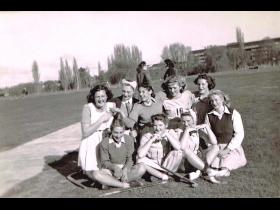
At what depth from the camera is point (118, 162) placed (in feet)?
17.4

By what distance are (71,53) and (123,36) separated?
837 mm

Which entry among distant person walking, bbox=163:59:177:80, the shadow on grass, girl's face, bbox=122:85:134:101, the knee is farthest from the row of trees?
the knee

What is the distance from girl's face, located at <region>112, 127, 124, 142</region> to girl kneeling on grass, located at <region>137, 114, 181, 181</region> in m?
0.30

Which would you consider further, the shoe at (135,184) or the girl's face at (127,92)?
the girl's face at (127,92)

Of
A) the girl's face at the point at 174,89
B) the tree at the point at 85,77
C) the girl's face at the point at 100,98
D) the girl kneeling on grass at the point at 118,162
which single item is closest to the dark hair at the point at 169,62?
the tree at the point at 85,77

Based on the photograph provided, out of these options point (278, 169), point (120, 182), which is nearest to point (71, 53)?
point (120, 182)

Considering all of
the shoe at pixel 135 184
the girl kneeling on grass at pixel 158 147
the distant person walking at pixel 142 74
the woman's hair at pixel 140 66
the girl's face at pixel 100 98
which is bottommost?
the shoe at pixel 135 184

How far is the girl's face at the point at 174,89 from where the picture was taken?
561 cm

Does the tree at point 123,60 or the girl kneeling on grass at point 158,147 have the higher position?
the tree at point 123,60

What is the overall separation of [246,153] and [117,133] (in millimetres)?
2002

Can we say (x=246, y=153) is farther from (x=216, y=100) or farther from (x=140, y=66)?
(x=140, y=66)

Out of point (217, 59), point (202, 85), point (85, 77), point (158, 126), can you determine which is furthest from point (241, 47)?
point (85, 77)

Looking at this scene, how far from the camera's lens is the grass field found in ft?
16.6

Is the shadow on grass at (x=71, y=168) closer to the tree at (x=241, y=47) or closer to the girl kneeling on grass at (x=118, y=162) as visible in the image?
the girl kneeling on grass at (x=118, y=162)
